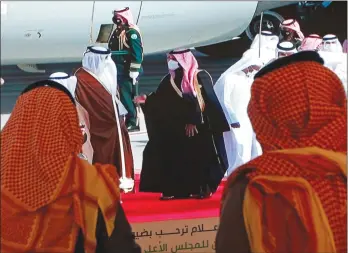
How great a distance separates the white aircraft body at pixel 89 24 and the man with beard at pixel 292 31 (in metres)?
0.23

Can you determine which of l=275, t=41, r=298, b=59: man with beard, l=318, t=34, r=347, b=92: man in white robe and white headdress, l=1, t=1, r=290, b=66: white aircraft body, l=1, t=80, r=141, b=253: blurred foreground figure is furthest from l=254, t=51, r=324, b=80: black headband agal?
l=275, t=41, r=298, b=59: man with beard

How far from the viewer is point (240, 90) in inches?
146


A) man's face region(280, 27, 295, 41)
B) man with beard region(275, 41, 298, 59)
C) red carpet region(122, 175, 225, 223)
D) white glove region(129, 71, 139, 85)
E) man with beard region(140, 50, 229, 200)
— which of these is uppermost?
man's face region(280, 27, 295, 41)

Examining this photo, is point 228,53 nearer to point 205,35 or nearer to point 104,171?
point 205,35

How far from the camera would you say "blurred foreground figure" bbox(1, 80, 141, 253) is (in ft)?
5.51

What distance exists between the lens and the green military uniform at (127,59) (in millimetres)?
3367

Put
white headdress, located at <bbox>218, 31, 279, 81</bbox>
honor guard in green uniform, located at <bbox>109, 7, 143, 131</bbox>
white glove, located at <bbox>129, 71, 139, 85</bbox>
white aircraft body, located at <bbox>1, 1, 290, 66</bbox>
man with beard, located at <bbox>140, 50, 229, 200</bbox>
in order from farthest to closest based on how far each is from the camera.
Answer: white headdress, located at <bbox>218, 31, 279, 81</bbox>
man with beard, located at <bbox>140, 50, 229, 200</bbox>
white glove, located at <bbox>129, 71, 139, 85</bbox>
honor guard in green uniform, located at <bbox>109, 7, 143, 131</bbox>
white aircraft body, located at <bbox>1, 1, 290, 66</bbox>

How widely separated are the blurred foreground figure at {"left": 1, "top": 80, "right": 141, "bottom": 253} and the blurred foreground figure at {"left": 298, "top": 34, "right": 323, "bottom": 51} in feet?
7.48

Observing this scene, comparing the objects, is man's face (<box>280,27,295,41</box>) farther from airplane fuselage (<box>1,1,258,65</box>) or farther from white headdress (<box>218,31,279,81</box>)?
airplane fuselage (<box>1,1,258,65</box>)

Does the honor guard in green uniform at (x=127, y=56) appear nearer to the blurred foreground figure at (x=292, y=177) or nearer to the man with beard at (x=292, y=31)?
the man with beard at (x=292, y=31)

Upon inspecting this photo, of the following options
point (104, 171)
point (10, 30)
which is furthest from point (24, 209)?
point (10, 30)

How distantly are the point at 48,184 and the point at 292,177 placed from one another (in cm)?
64

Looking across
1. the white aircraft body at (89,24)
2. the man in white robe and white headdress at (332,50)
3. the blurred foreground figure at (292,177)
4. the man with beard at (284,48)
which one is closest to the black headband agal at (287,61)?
the blurred foreground figure at (292,177)

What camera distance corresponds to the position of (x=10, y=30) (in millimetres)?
3041
